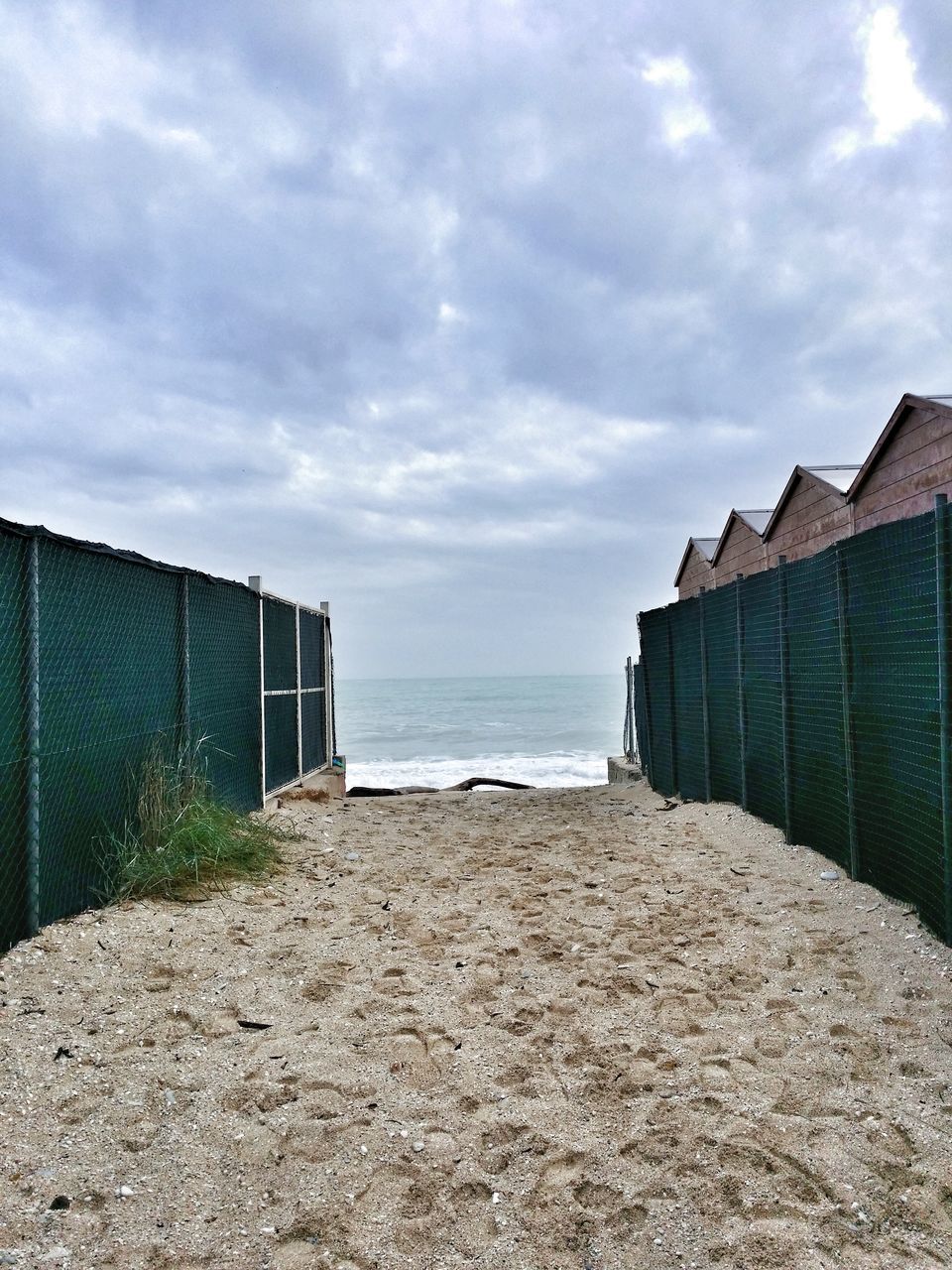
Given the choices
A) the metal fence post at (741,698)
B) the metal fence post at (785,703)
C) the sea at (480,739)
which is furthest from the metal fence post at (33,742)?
the sea at (480,739)

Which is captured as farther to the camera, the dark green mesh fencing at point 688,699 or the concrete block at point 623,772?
the concrete block at point 623,772

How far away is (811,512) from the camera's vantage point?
9117 mm

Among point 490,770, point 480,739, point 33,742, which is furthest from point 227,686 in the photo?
point 480,739

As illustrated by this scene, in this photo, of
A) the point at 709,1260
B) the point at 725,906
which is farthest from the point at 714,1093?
the point at 725,906

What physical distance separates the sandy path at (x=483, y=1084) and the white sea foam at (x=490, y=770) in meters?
13.7

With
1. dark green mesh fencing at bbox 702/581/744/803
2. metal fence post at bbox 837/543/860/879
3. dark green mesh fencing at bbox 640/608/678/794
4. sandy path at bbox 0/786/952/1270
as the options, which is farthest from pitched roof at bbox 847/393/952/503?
sandy path at bbox 0/786/952/1270

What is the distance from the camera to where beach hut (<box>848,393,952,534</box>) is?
21.0 ft

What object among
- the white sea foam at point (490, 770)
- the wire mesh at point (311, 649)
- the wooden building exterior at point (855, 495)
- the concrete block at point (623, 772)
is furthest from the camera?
the white sea foam at point (490, 770)

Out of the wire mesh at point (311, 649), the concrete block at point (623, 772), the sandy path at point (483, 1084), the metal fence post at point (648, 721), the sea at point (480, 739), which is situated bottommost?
the sea at point (480, 739)

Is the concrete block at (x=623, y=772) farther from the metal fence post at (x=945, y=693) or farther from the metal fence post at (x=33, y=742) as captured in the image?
the metal fence post at (x=33, y=742)

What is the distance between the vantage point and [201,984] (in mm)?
A: 3664

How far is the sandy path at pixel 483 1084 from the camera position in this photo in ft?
6.95

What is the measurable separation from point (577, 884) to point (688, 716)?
12.2ft

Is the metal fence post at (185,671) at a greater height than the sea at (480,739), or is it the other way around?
the metal fence post at (185,671)
